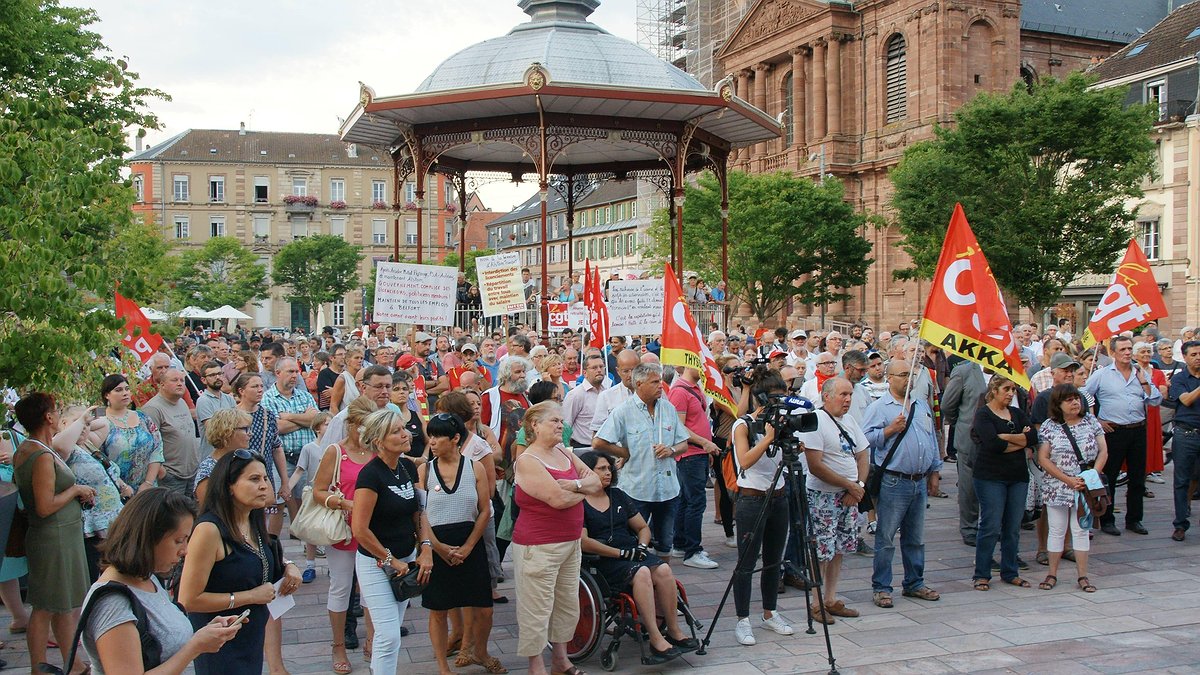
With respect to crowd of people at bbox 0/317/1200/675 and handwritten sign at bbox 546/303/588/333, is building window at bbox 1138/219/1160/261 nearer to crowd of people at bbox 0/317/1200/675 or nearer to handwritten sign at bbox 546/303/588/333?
handwritten sign at bbox 546/303/588/333

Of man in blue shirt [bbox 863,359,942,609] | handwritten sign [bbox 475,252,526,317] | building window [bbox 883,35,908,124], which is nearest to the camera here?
man in blue shirt [bbox 863,359,942,609]

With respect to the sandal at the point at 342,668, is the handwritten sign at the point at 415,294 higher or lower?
higher

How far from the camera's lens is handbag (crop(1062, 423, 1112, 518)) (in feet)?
29.1

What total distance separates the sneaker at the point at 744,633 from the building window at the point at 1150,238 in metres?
39.2

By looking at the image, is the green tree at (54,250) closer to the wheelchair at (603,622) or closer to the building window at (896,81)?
the wheelchair at (603,622)

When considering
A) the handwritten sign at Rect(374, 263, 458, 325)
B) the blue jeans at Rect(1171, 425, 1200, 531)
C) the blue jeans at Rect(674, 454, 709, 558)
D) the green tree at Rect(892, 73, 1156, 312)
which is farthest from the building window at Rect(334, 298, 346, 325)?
the blue jeans at Rect(1171, 425, 1200, 531)

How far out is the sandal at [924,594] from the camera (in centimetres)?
846

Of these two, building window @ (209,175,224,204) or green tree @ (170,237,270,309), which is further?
building window @ (209,175,224,204)

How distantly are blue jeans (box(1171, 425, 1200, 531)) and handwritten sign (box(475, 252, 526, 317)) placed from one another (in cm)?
809

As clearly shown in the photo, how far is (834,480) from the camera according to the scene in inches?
302

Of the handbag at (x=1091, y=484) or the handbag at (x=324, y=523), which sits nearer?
the handbag at (x=324, y=523)

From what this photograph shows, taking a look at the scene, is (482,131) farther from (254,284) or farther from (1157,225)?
(254,284)

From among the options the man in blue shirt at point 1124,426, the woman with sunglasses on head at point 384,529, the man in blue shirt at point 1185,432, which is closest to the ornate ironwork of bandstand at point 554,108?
the man in blue shirt at point 1124,426

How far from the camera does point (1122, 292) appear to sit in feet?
43.7
